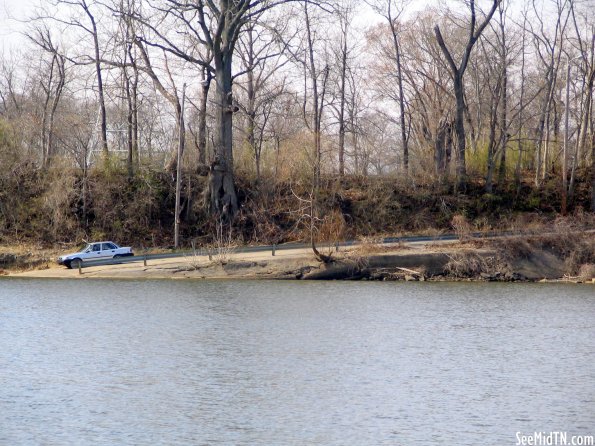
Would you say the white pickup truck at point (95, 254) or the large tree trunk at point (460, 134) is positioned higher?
the large tree trunk at point (460, 134)

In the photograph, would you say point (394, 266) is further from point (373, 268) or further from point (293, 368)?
point (293, 368)

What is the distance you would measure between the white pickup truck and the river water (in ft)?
27.2

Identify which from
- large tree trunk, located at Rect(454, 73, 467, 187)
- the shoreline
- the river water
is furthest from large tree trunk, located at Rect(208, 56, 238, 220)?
the river water

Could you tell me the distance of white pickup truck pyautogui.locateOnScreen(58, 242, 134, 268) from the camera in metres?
43.7

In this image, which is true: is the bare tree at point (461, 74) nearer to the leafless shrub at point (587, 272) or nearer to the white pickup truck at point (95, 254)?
the leafless shrub at point (587, 272)

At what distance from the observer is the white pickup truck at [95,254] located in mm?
43688

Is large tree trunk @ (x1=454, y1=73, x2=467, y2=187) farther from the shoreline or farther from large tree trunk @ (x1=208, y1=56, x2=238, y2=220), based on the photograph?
large tree trunk @ (x1=208, y1=56, x2=238, y2=220)

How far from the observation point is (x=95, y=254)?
44.5 metres

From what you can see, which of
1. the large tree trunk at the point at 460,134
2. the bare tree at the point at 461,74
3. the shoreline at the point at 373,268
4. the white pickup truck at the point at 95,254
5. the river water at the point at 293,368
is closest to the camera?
the river water at the point at 293,368

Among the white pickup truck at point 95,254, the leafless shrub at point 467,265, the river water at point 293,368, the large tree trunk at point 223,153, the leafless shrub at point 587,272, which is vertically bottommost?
the river water at point 293,368

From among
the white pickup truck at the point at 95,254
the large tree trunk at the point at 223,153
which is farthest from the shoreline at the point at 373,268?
the large tree trunk at the point at 223,153

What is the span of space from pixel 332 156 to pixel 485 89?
16156 mm

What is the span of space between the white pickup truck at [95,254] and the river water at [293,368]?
8.29m

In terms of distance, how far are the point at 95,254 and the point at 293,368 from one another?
82.7 feet
